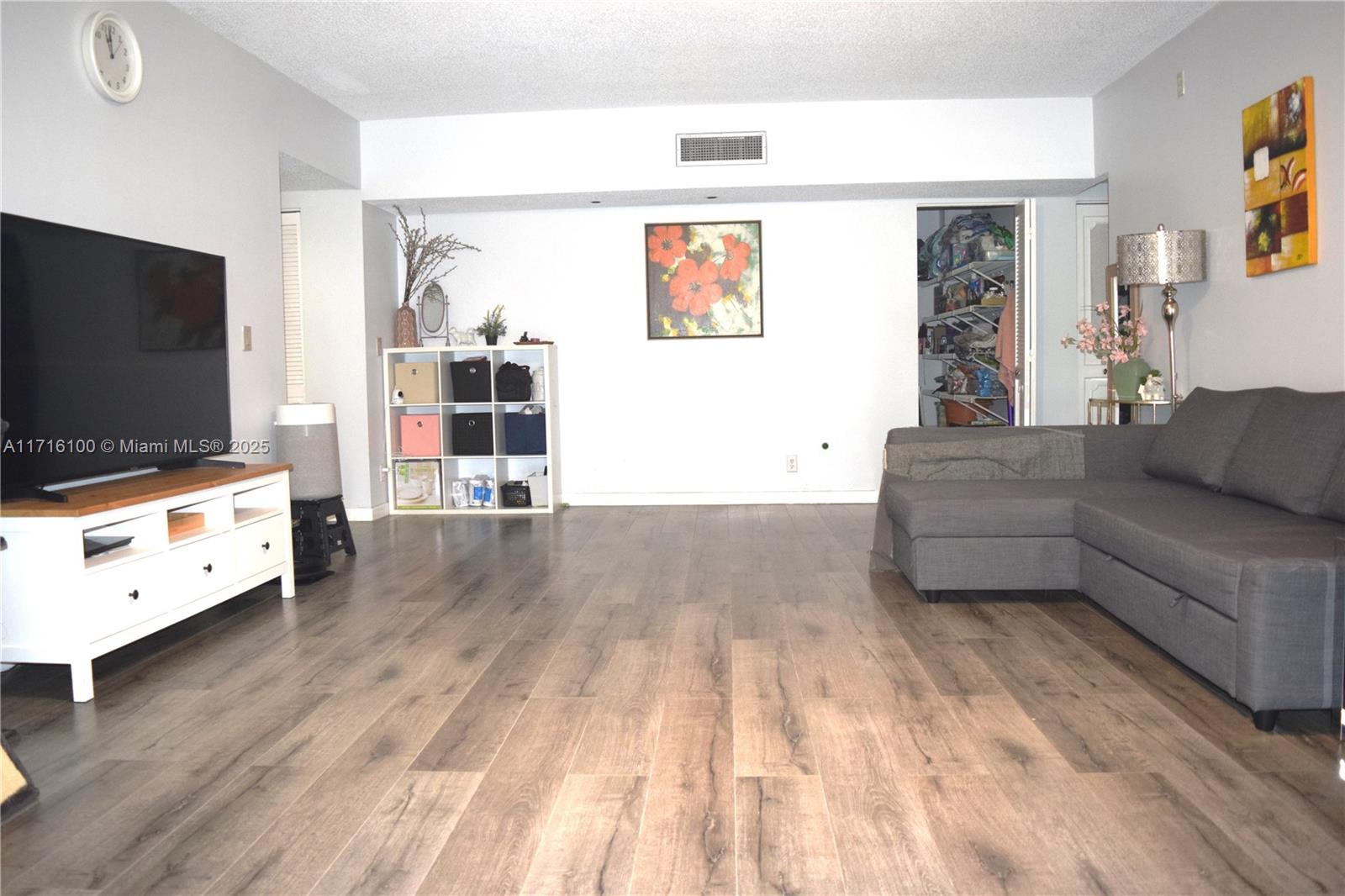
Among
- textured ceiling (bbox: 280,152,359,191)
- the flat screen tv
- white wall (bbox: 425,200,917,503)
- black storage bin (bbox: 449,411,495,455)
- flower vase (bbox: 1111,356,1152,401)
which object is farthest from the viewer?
white wall (bbox: 425,200,917,503)

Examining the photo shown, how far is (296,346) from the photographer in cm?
643

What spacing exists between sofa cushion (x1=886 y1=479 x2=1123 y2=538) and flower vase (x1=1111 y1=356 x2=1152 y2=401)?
1.20 m

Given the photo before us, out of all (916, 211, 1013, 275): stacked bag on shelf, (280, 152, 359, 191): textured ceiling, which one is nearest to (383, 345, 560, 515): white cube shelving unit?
(280, 152, 359, 191): textured ceiling

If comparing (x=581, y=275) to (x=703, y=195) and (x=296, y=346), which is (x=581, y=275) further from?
(x=296, y=346)

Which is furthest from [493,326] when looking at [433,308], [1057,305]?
[1057,305]

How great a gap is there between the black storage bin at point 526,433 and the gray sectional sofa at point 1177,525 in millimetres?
2750

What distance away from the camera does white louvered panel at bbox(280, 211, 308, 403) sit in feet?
20.8

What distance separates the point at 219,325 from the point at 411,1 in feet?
5.27

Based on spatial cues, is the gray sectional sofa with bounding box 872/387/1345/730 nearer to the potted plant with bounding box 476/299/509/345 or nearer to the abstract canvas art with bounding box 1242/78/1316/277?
the abstract canvas art with bounding box 1242/78/1316/277

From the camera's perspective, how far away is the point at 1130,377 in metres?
4.95

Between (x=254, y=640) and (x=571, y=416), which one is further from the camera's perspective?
(x=571, y=416)

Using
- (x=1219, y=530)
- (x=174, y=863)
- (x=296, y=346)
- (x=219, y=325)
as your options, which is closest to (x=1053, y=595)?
(x=1219, y=530)

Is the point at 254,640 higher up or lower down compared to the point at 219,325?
lower down

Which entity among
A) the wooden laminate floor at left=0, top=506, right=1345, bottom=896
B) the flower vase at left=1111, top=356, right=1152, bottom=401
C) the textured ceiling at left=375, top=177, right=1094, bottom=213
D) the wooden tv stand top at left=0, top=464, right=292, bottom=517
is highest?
the textured ceiling at left=375, top=177, right=1094, bottom=213
